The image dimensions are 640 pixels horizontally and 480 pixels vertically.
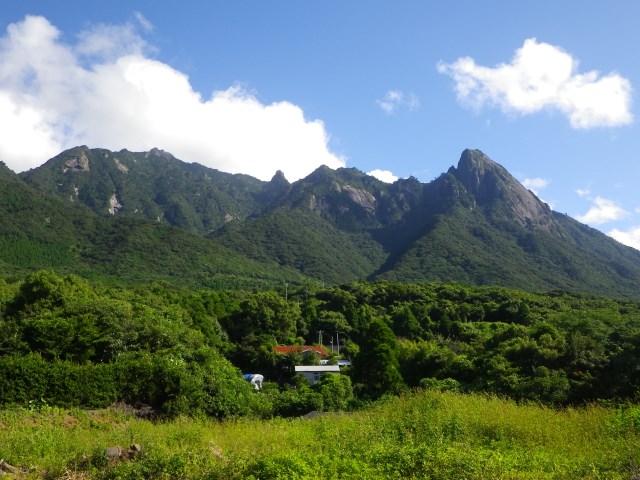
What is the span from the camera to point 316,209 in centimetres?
15100

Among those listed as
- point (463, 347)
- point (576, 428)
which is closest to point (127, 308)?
point (576, 428)

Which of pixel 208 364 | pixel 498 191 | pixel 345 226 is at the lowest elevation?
pixel 208 364

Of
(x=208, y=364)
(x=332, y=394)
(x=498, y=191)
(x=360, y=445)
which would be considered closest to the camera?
(x=360, y=445)

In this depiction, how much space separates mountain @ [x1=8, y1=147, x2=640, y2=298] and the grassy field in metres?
74.0

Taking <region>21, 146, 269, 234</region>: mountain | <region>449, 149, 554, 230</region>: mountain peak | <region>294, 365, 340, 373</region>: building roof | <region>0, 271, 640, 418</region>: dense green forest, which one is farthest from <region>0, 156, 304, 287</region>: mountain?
<region>449, 149, 554, 230</region>: mountain peak

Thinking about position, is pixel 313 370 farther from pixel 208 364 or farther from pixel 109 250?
pixel 109 250

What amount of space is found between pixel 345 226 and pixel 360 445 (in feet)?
456

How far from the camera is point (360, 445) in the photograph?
6.19m

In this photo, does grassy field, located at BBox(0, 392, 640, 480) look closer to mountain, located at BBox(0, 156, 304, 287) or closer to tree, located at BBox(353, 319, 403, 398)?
tree, located at BBox(353, 319, 403, 398)

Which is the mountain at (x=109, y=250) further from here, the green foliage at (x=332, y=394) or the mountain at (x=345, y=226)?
the green foliage at (x=332, y=394)

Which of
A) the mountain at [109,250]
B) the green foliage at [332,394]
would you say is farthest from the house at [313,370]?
the mountain at [109,250]

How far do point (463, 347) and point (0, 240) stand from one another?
71879 mm

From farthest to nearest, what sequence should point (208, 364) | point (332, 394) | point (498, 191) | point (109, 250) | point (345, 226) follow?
point (345, 226) → point (498, 191) → point (109, 250) → point (332, 394) → point (208, 364)

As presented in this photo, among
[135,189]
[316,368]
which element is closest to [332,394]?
[316,368]
